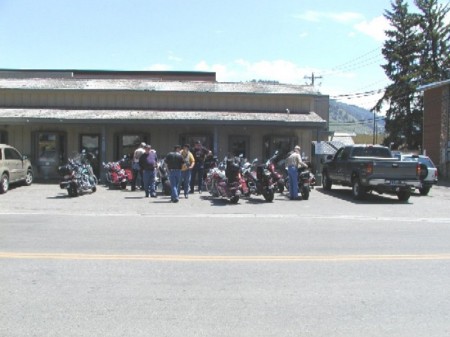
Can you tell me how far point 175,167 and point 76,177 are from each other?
3.82 m

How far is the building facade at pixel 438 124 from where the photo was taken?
106 feet

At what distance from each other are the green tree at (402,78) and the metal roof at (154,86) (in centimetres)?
3063

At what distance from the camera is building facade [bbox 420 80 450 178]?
106 ft

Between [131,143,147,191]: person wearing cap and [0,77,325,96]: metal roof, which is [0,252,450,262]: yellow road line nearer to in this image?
[131,143,147,191]: person wearing cap

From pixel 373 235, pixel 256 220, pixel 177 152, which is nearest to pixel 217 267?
pixel 373 235

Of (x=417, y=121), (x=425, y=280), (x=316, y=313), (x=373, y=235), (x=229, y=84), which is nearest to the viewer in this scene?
(x=316, y=313)

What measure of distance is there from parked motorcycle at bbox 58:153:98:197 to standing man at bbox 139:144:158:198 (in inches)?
87.4

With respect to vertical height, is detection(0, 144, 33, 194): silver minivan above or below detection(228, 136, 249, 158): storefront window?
below

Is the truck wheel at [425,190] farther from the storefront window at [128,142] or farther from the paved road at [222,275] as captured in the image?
the storefront window at [128,142]

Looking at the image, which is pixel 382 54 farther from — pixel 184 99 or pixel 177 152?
pixel 177 152

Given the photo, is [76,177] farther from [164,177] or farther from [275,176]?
[275,176]

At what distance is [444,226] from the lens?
1208 centimetres

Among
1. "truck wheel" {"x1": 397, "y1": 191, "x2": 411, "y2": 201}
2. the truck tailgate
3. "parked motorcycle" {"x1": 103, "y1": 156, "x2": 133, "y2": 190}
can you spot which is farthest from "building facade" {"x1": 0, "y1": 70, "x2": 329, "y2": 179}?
the truck tailgate

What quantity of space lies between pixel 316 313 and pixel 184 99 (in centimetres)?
1978
